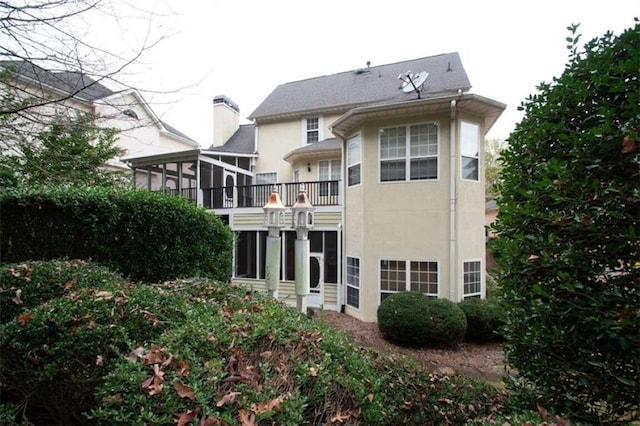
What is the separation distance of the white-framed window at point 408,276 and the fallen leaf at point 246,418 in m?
7.85

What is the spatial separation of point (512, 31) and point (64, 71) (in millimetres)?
6138

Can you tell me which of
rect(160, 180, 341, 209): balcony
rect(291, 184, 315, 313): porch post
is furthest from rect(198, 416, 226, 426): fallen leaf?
rect(160, 180, 341, 209): balcony

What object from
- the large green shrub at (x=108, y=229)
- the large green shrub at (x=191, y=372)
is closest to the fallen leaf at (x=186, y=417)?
the large green shrub at (x=191, y=372)

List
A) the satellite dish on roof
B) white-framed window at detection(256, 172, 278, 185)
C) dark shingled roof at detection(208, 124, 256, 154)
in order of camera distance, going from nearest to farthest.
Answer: the satellite dish on roof, white-framed window at detection(256, 172, 278, 185), dark shingled roof at detection(208, 124, 256, 154)

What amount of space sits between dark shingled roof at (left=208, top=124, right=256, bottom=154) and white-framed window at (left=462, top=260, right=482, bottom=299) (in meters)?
12.2

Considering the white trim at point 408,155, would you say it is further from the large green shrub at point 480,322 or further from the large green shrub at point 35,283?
the large green shrub at point 35,283

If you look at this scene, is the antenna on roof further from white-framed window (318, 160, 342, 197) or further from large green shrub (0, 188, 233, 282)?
large green shrub (0, 188, 233, 282)

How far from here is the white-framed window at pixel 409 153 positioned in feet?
28.8

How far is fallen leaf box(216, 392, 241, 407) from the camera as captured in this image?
1.58m

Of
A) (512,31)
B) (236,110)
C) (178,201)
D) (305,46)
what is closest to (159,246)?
(178,201)

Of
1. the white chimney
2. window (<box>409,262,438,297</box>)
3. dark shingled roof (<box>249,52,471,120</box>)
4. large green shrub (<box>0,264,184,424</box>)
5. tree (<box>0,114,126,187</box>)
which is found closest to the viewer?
large green shrub (<box>0,264,184,424</box>)

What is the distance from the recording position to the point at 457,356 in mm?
7098

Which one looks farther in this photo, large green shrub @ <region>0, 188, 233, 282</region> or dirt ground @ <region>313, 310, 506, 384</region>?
dirt ground @ <region>313, 310, 506, 384</region>

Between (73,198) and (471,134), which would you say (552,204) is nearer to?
(73,198)
